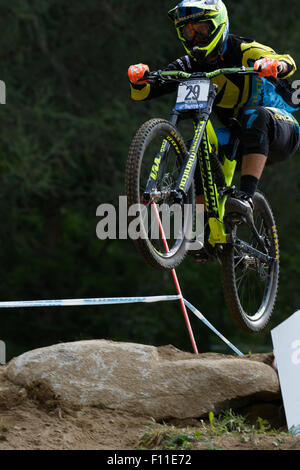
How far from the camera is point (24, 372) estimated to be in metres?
5.64

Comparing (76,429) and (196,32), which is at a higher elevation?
(196,32)

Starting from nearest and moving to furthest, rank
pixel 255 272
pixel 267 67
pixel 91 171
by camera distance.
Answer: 1. pixel 267 67
2. pixel 255 272
3. pixel 91 171

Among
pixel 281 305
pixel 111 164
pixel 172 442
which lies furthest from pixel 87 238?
pixel 172 442

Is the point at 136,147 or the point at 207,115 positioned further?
the point at 207,115

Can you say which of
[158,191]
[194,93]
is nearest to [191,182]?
[158,191]

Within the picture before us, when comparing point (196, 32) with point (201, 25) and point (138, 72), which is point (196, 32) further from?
point (138, 72)

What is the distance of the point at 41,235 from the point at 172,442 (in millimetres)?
11031

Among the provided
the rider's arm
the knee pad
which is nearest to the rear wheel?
the knee pad

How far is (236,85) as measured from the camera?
618 cm

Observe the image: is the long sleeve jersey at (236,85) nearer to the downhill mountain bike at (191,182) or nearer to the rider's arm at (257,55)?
the rider's arm at (257,55)

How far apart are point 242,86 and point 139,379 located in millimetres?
2270

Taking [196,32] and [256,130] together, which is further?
[256,130]

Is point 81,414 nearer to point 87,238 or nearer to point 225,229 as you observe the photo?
point 225,229

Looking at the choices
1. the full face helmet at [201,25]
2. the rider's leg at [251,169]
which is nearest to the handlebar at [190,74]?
the full face helmet at [201,25]
